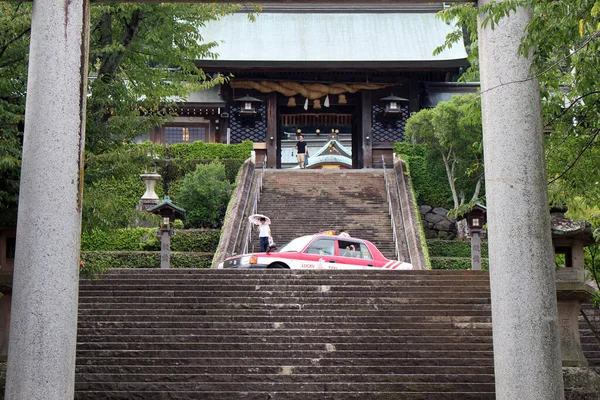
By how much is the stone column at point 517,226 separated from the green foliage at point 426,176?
67.6ft

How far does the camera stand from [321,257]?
16266 mm

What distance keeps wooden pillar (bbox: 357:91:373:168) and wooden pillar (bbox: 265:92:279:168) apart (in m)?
3.38

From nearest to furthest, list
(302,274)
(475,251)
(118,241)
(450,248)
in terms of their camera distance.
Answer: (302,274) → (475,251) → (118,241) → (450,248)

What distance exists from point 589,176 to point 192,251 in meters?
15.5

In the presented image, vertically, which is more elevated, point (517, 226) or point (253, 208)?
point (253, 208)

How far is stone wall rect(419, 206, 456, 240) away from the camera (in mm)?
26359

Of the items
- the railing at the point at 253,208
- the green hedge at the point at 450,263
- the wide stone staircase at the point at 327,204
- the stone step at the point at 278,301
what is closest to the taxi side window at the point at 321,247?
the stone step at the point at 278,301

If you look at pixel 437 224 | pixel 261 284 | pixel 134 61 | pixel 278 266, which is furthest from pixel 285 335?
pixel 437 224

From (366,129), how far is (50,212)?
25.9m

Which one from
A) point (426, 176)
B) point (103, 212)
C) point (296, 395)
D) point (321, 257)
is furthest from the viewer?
point (426, 176)

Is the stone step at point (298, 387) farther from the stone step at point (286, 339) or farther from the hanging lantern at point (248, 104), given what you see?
the hanging lantern at point (248, 104)

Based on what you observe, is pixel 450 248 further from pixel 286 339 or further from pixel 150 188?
pixel 286 339

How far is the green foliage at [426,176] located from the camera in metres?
28.1

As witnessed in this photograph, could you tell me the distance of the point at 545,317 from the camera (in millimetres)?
6758
